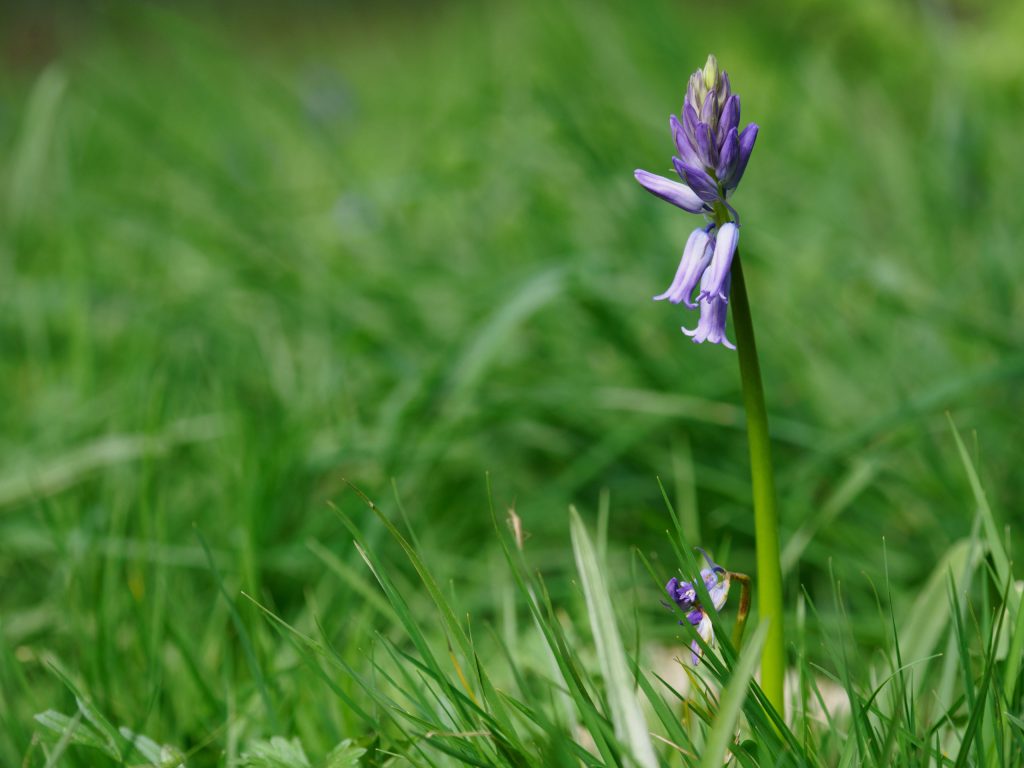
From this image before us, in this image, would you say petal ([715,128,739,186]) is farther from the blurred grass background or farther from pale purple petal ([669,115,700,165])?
the blurred grass background

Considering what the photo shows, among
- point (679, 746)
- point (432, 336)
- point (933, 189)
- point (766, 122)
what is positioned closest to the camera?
point (679, 746)

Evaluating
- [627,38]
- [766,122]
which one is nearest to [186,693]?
[766,122]

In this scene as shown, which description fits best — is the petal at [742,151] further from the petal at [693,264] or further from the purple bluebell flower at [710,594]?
the purple bluebell flower at [710,594]

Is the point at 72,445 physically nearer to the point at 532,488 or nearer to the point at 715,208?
the point at 532,488

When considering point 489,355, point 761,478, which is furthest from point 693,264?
point 489,355

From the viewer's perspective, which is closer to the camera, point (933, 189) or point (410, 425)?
point (410, 425)
